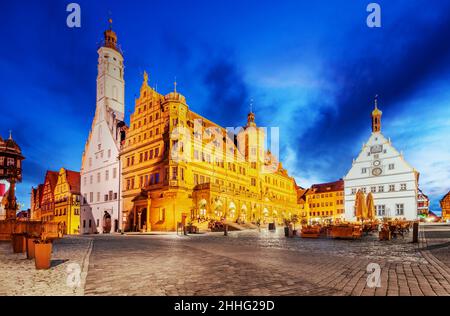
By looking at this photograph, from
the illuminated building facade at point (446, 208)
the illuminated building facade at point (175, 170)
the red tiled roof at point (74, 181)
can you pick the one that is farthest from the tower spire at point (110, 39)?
the illuminated building facade at point (446, 208)

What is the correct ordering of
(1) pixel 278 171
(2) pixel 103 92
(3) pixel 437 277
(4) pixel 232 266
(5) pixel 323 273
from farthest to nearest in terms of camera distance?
(1) pixel 278 171 < (2) pixel 103 92 < (4) pixel 232 266 < (5) pixel 323 273 < (3) pixel 437 277

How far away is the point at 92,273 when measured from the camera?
7.72 m

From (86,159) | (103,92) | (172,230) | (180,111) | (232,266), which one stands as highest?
(103,92)

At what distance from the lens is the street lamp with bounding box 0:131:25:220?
75.9 ft

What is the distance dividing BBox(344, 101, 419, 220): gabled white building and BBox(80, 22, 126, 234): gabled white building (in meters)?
37.3

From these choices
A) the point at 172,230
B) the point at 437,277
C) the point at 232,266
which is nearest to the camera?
the point at 437,277

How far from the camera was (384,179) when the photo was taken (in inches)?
1938

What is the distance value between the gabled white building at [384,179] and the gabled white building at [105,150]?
122 ft

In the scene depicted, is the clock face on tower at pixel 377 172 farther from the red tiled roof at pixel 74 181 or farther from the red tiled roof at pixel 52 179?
the red tiled roof at pixel 52 179

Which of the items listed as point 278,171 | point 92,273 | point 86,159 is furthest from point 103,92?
point 92,273

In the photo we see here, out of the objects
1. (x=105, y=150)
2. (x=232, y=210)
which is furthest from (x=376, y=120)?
(x=105, y=150)
